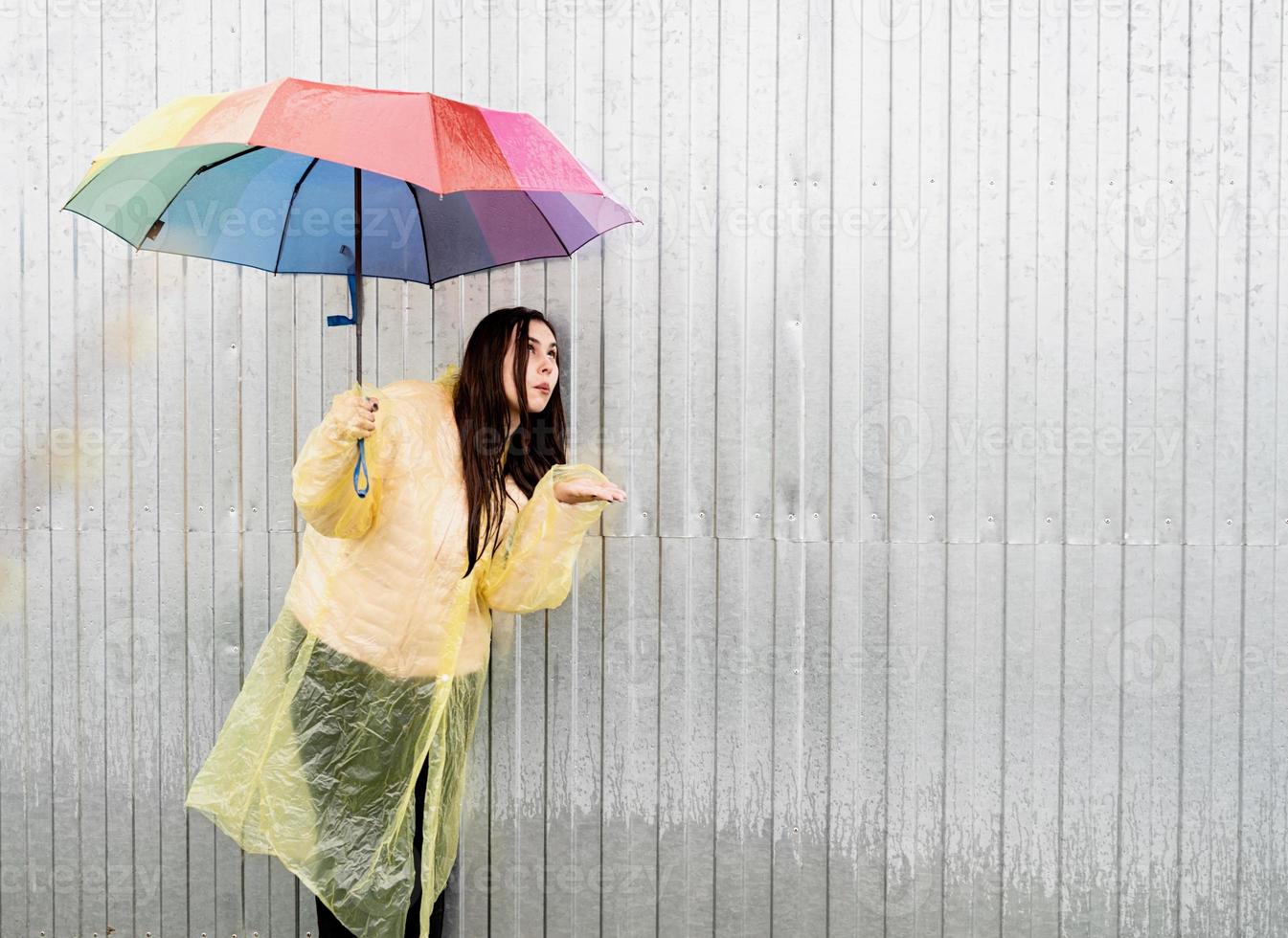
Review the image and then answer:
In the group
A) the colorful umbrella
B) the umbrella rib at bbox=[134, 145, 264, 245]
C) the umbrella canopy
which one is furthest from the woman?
the umbrella rib at bbox=[134, 145, 264, 245]

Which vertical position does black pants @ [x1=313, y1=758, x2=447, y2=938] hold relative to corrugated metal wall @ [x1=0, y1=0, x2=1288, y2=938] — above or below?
below

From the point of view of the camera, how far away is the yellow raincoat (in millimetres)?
2023

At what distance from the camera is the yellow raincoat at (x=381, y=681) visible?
6.64 ft

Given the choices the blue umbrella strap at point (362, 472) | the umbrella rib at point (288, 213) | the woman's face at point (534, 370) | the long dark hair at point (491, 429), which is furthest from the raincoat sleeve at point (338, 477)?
the umbrella rib at point (288, 213)

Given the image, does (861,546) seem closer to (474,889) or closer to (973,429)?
(973,429)

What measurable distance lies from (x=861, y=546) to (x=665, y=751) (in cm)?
78

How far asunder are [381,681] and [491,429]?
63cm

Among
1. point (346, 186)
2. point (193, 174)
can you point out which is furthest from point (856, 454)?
point (193, 174)

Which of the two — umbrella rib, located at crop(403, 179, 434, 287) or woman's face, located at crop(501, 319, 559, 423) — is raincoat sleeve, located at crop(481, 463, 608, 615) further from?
umbrella rib, located at crop(403, 179, 434, 287)

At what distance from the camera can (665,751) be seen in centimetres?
246

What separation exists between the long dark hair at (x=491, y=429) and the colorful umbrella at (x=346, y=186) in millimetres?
197

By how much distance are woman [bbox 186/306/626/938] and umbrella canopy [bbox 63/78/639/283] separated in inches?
14.2

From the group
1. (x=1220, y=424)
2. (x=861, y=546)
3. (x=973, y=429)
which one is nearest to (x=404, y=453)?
(x=861, y=546)

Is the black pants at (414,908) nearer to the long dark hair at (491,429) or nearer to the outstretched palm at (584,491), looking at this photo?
the long dark hair at (491,429)
